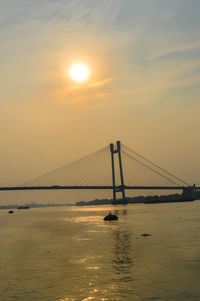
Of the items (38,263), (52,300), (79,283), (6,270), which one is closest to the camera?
(52,300)

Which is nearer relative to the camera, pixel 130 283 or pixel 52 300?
pixel 52 300

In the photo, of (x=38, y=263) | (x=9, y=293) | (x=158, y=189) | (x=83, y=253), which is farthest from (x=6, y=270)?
(x=158, y=189)

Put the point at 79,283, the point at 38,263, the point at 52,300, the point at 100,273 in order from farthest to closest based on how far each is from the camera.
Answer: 1. the point at 38,263
2. the point at 100,273
3. the point at 79,283
4. the point at 52,300

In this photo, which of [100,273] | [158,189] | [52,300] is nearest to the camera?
[52,300]

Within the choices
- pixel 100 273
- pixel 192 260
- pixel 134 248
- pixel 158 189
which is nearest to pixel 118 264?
pixel 100 273

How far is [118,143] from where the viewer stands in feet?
549

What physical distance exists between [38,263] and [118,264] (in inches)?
228

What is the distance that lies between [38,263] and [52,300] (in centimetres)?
988

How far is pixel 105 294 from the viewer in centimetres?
1691

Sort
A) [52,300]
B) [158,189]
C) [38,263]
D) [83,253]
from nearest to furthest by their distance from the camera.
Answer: [52,300], [38,263], [83,253], [158,189]

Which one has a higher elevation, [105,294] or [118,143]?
[118,143]

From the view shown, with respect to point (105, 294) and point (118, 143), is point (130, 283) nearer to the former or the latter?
point (105, 294)

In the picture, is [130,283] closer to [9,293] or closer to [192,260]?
[9,293]

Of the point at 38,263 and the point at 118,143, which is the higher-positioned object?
the point at 118,143
